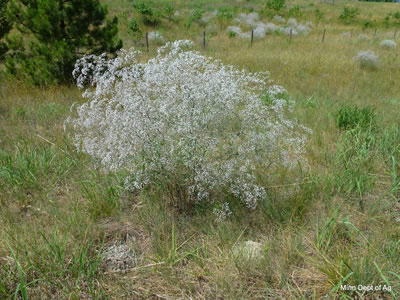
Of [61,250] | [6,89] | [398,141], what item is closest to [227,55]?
[6,89]

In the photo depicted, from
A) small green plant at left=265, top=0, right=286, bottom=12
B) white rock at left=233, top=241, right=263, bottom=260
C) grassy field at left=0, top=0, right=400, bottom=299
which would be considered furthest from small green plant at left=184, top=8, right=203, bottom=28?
white rock at left=233, top=241, right=263, bottom=260

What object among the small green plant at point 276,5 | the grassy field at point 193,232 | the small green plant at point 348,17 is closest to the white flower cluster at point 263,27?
the small green plant at point 276,5

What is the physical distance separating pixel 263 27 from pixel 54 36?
15.2 metres

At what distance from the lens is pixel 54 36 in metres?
6.55

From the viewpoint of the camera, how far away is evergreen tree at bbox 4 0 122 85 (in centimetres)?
626

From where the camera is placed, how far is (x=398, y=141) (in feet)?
11.4

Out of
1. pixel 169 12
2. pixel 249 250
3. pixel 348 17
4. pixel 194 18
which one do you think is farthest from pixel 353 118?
pixel 348 17

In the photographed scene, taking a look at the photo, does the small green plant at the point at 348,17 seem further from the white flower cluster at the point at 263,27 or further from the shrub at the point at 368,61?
the shrub at the point at 368,61

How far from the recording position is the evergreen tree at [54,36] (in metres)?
6.26

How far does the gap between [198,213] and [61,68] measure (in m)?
5.50

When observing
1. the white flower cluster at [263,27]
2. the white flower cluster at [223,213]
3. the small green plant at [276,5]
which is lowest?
the white flower cluster at [223,213]

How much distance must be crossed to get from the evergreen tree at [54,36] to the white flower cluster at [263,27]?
10727 mm

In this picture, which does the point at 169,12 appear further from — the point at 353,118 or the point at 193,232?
the point at 193,232

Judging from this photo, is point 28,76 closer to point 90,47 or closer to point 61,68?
point 61,68
